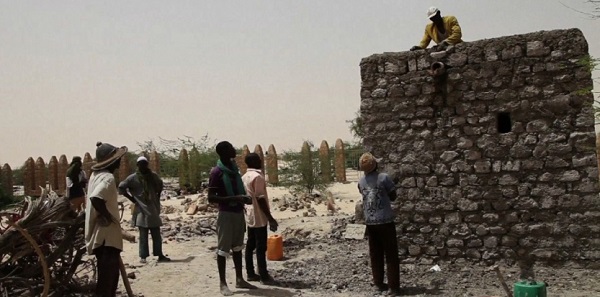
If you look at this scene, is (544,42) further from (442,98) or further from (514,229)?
(514,229)

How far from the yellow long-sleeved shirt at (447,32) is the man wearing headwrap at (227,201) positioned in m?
3.39

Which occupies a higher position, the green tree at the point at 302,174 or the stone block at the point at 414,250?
the green tree at the point at 302,174

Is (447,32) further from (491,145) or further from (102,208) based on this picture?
(102,208)

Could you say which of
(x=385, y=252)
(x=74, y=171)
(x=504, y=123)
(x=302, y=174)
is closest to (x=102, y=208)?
(x=385, y=252)

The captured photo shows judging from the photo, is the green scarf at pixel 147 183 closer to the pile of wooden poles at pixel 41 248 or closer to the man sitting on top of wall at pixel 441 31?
the pile of wooden poles at pixel 41 248

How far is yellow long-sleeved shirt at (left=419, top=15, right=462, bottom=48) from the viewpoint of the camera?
739 centimetres

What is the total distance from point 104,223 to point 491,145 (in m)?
4.87

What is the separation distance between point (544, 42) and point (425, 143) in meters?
1.97

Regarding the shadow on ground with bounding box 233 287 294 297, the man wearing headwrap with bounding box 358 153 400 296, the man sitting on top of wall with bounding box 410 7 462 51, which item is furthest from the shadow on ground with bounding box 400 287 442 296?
the man sitting on top of wall with bounding box 410 7 462 51

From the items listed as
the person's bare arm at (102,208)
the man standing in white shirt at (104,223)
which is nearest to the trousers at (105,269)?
the man standing in white shirt at (104,223)

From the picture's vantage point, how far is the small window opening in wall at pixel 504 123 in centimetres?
707

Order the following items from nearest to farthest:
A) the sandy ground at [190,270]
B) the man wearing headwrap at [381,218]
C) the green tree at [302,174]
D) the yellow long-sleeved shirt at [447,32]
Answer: the man wearing headwrap at [381,218] → the sandy ground at [190,270] → the yellow long-sleeved shirt at [447,32] → the green tree at [302,174]

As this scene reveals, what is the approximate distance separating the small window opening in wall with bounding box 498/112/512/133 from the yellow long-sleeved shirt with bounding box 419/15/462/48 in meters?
1.20

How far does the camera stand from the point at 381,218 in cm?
615
